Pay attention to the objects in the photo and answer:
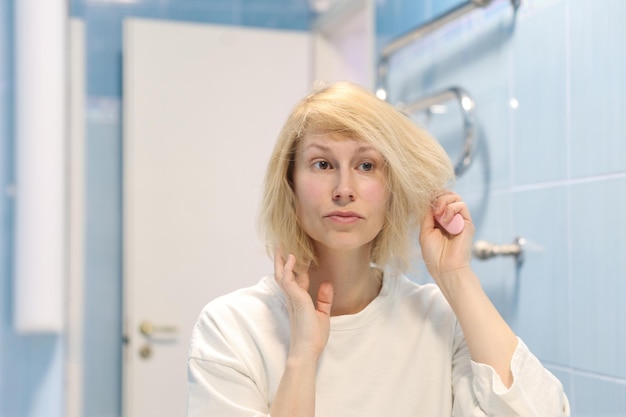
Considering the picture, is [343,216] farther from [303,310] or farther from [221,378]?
[221,378]

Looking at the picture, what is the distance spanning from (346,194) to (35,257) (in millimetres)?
438

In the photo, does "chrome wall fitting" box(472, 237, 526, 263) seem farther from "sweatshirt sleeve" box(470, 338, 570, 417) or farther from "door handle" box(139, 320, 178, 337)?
"door handle" box(139, 320, 178, 337)

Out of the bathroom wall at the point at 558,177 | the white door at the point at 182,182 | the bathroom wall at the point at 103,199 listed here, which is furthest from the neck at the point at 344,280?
the bathroom wall at the point at 103,199

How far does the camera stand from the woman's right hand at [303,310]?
2.70 ft

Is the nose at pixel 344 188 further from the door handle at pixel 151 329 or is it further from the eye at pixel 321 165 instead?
the door handle at pixel 151 329

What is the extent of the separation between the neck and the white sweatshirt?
25mm

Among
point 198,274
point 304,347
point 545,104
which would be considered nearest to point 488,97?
point 545,104

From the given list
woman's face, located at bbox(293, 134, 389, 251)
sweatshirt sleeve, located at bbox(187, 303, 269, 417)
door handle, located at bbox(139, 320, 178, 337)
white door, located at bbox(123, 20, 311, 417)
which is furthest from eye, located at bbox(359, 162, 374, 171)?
door handle, located at bbox(139, 320, 178, 337)

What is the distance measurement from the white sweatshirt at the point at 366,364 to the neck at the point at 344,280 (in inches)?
1.0

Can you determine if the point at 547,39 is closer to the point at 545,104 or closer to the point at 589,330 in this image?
the point at 545,104

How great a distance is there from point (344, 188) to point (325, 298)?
133mm

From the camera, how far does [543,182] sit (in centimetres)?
116

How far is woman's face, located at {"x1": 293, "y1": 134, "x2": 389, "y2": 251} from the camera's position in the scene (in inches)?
33.0

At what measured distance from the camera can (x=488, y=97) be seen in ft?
4.34
